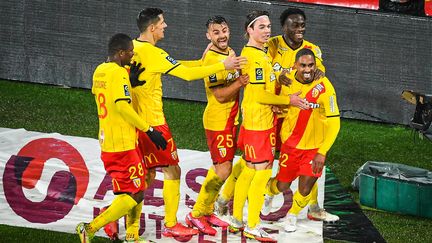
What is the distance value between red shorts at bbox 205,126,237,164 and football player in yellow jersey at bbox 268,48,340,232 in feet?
1.74

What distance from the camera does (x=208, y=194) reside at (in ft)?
35.7

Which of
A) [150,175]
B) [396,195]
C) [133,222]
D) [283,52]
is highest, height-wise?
[283,52]

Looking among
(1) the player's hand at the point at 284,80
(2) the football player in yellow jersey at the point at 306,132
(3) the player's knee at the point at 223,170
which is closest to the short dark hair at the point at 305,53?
(2) the football player in yellow jersey at the point at 306,132

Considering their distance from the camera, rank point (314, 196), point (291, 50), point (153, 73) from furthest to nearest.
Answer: point (291, 50) < point (314, 196) < point (153, 73)

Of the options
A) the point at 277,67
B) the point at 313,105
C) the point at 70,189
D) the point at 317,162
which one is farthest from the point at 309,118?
the point at 70,189

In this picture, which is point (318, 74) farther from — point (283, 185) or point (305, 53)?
point (283, 185)

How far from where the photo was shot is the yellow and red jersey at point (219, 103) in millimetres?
10602

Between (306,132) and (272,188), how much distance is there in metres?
0.75

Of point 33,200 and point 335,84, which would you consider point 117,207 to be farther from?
point 335,84

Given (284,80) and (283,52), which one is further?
(283,52)

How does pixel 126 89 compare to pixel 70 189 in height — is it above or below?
above

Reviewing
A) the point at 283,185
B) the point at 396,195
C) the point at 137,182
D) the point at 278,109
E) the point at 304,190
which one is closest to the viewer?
the point at 137,182

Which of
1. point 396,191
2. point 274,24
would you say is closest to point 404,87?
point 274,24

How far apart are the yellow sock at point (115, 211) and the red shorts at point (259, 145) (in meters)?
1.24
